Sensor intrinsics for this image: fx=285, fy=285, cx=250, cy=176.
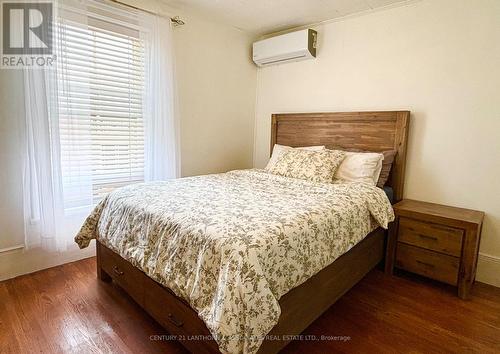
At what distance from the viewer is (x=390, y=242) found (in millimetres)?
2307

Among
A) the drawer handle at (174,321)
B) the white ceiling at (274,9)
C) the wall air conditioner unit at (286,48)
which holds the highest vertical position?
the white ceiling at (274,9)

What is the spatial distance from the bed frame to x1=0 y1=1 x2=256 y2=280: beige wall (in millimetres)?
511

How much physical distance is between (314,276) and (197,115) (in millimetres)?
2188

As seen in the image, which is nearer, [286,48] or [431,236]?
[431,236]

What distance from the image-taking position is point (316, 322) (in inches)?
68.9

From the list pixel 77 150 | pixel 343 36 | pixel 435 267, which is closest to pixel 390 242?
pixel 435 267

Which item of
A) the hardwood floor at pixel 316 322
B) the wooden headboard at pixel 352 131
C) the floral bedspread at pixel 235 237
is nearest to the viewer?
the floral bedspread at pixel 235 237

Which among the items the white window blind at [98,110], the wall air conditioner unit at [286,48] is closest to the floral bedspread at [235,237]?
the white window blind at [98,110]

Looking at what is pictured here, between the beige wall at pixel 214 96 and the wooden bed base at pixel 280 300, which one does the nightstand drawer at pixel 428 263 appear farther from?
the beige wall at pixel 214 96

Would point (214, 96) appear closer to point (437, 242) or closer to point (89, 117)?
point (89, 117)

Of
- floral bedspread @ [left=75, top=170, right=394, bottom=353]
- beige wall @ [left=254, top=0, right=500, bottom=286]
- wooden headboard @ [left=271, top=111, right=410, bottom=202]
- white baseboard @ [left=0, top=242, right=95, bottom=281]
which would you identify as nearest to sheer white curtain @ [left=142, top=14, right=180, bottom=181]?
floral bedspread @ [left=75, top=170, right=394, bottom=353]

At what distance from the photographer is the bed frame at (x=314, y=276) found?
4.41 ft

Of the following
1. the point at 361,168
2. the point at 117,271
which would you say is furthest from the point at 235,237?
the point at 361,168

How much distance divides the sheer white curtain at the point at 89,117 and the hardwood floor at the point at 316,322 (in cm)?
45
